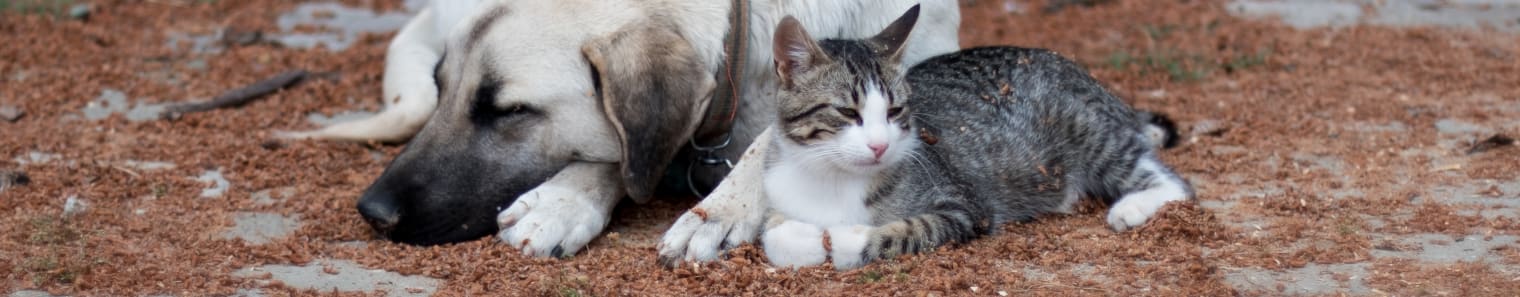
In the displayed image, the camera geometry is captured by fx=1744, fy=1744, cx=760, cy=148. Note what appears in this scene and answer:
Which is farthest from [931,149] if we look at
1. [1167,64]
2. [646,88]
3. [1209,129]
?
[1167,64]

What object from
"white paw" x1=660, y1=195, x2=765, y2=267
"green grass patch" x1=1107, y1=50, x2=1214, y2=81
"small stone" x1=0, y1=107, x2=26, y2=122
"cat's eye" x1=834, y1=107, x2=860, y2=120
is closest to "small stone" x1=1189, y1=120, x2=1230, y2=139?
"green grass patch" x1=1107, y1=50, x2=1214, y2=81

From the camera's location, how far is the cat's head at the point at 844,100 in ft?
12.0

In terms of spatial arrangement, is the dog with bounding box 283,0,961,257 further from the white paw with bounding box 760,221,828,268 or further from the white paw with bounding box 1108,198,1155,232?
the white paw with bounding box 1108,198,1155,232

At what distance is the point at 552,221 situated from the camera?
166 inches

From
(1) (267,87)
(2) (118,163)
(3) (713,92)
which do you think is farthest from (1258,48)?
(2) (118,163)

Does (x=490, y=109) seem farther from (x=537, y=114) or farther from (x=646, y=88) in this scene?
(x=646, y=88)

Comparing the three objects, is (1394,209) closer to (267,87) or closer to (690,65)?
(690,65)

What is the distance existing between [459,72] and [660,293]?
1.02 meters

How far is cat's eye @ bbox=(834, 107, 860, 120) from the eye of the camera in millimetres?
3684

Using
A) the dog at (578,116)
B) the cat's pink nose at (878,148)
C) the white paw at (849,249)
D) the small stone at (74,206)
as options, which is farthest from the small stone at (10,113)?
Result: the cat's pink nose at (878,148)

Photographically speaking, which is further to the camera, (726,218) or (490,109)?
(490,109)

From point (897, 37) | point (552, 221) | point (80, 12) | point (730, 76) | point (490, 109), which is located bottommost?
point (80, 12)

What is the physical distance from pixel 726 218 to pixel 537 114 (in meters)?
0.56

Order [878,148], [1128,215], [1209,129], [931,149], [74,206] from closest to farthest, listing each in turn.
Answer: [878,148]
[931,149]
[1128,215]
[74,206]
[1209,129]
